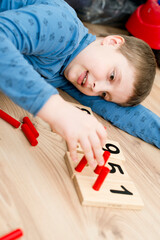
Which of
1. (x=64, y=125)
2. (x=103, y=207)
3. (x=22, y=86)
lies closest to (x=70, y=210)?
(x=103, y=207)

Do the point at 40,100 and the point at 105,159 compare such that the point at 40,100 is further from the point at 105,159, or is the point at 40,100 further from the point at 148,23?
the point at 148,23

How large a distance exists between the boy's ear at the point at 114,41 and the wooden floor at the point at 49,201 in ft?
1.43

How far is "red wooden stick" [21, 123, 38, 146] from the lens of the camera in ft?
2.23

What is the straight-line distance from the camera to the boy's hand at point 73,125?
0.55m

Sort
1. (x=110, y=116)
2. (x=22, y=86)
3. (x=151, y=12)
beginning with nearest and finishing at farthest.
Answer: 1. (x=22, y=86)
2. (x=110, y=116)
3. (x=151, y=12)

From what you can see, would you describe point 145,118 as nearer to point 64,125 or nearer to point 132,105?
point 132,105

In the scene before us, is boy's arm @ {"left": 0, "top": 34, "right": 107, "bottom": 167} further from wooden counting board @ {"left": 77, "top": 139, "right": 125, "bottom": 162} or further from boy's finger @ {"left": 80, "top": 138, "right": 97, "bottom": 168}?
wooden counting board @ {"left": 77, "top": 139, "right": 125, "bottom": 162}

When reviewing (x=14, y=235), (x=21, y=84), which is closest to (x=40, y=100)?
(x=21, y=84)

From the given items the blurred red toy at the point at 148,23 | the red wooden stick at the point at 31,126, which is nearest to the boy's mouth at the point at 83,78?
the red wooden stick at the point at 31,126

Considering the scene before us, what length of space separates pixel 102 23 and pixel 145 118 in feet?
3.94

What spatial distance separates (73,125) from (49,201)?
19cm

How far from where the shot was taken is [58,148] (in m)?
0.73

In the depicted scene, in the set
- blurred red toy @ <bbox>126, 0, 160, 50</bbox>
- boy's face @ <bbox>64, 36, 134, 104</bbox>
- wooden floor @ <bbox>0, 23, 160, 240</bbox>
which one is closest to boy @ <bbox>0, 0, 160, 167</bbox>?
boy's face @ <bbox>64, 36, 134, 104</bbox>

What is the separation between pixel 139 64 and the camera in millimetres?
922
